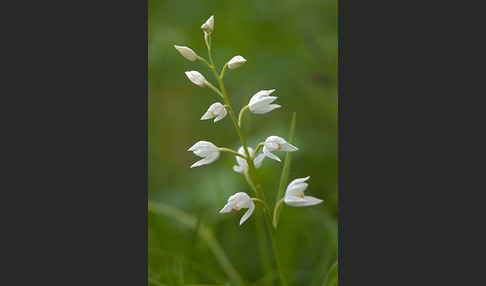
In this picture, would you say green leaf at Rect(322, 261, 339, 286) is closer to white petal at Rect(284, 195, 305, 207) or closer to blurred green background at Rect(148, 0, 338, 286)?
white petal at Rect(284, 195, 305, 207)

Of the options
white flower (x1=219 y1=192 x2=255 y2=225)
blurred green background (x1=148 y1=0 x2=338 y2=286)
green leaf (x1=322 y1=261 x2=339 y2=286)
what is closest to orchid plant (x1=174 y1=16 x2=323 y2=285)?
white flower (x1=219 y1=192 x2=255 y2=225)

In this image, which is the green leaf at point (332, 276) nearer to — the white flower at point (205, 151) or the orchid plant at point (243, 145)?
the orchid plant at point (243, 145)

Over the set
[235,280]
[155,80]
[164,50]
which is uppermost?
[164,50]

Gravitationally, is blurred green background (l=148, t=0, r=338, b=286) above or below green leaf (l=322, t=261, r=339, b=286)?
above

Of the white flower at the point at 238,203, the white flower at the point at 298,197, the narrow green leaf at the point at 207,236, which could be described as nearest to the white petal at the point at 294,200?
the white flower at the point at 298,197

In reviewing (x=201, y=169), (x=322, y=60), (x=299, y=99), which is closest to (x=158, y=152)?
(x=201, y=169)

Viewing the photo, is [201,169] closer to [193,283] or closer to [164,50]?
[164,50]

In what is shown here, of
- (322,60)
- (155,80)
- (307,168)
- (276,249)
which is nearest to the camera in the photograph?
(276,249)

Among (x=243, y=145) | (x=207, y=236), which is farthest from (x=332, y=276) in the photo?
(x=207, y=236)
